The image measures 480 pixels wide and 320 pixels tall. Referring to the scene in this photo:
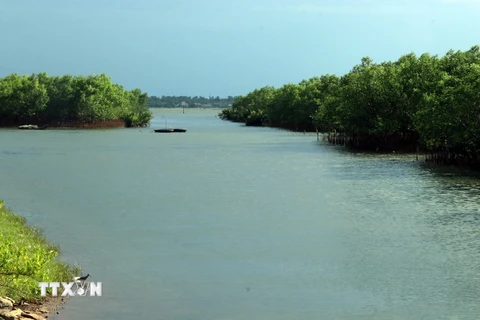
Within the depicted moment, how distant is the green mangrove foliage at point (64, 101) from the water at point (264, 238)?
318ft

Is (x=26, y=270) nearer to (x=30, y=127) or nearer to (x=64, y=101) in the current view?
(x=30, y=127)

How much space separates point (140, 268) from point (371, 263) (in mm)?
7260

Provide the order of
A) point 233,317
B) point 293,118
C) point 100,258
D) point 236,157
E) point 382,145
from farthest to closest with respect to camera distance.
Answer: point 293,118, point 382,145, point 236,157, point 100,258, point 233,317

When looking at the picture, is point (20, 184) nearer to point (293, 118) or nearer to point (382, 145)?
point (382, 145)

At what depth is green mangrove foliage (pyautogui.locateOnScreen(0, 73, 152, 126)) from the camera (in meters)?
150

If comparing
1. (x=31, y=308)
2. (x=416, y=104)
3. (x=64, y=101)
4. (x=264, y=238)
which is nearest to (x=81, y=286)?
(x=31, y=308)

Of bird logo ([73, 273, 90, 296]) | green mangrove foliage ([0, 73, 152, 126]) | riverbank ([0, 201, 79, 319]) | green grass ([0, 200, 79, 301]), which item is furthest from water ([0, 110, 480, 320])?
green mangrove foliage ([0, 73, 152, 126])

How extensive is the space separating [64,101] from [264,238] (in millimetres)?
133889

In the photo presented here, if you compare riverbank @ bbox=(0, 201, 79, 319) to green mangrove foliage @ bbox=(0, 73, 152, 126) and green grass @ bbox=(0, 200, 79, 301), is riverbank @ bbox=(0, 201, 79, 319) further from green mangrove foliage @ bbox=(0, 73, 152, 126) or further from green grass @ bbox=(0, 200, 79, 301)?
green mangrove foliage @ bbox=(0, 73, 152, 126)

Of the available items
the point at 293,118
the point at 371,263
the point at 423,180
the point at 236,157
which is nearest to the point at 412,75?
the point at 236,157

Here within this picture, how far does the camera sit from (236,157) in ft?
227

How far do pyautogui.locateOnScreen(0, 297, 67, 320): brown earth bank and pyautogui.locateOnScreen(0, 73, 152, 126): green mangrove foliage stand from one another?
439ft

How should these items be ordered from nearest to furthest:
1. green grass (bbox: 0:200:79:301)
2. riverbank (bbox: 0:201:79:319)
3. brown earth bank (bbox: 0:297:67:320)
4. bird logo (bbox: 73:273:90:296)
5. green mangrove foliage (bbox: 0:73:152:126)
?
brown earth bank (bbox: 0:297:67:320), riverbank (bbox: 0:201:79:319), green grass (bbox: 0:200:79:301), bird logo (bbox: 73:273:90:296), green mangrove foliage (bbox: 0:73:152:126)

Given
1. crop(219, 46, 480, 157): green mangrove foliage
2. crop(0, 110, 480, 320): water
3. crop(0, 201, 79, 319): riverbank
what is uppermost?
crop(219, 46, 480, 157): green mangrove foliage
